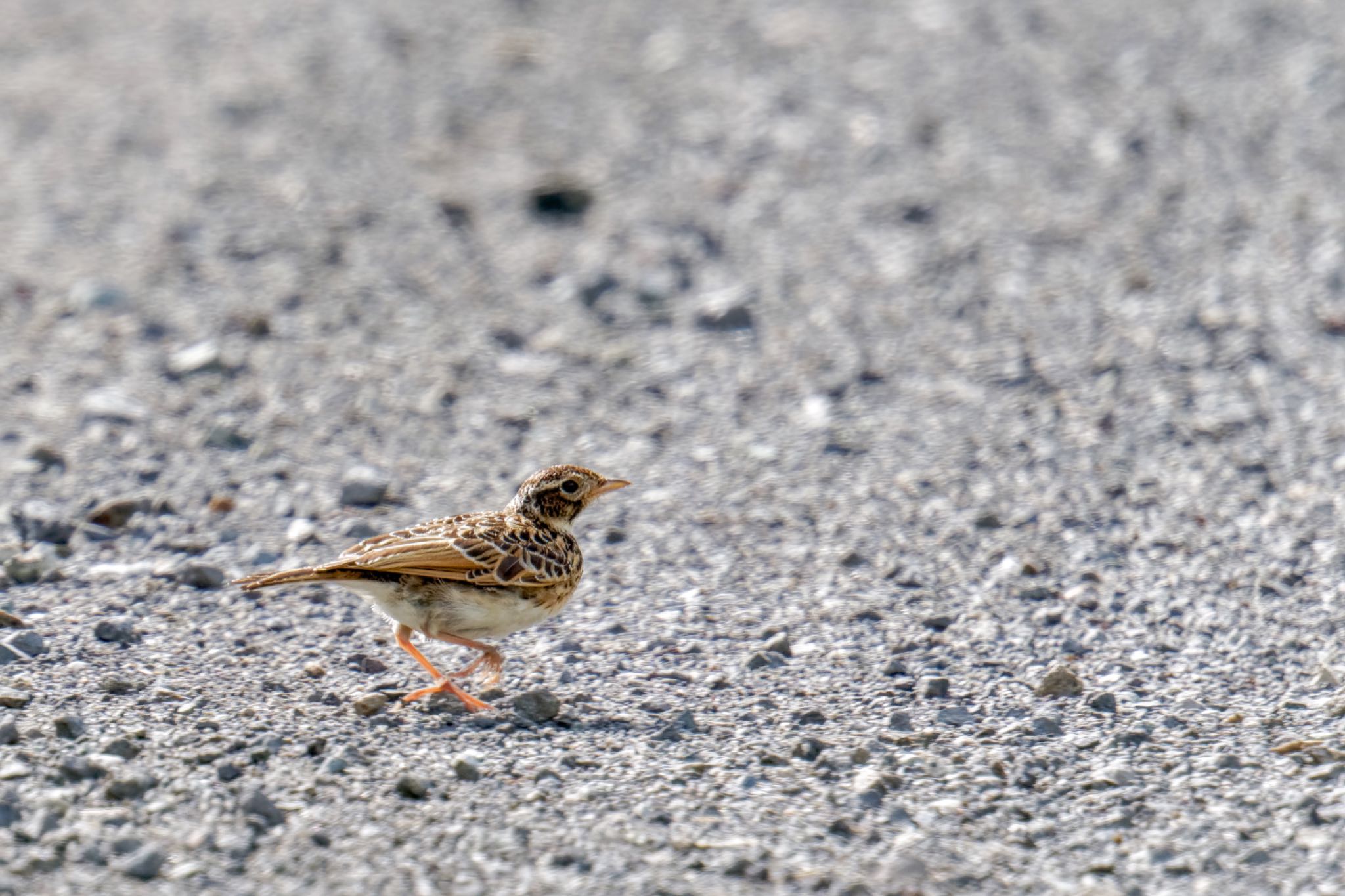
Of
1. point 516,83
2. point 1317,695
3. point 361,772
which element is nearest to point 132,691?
point 361,772

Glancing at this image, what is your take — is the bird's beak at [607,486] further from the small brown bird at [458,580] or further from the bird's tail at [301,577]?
the bird's tail at [301,577]

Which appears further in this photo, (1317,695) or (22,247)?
(22,247)

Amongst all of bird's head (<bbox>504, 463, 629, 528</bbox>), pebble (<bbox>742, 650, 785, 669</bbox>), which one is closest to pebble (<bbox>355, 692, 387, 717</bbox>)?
bird's head (<bbox>504, 463, 629, 528</bbox>)

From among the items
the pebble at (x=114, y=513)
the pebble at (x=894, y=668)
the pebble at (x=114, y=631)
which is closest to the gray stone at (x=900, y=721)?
the pebble at (x=894, y=668)

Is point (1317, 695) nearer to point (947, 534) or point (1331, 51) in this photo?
point (947, 534)

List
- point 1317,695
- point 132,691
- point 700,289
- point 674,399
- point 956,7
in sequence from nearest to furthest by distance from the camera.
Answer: point 132,691 < point 1317,695 < point 674,399 < point 700,289 < point 956,7

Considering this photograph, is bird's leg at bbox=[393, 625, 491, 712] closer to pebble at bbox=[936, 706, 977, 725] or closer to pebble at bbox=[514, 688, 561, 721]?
pebble at bbox=[514, 688, 561, 721]

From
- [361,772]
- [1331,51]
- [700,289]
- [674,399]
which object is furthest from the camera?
[1331,51]
